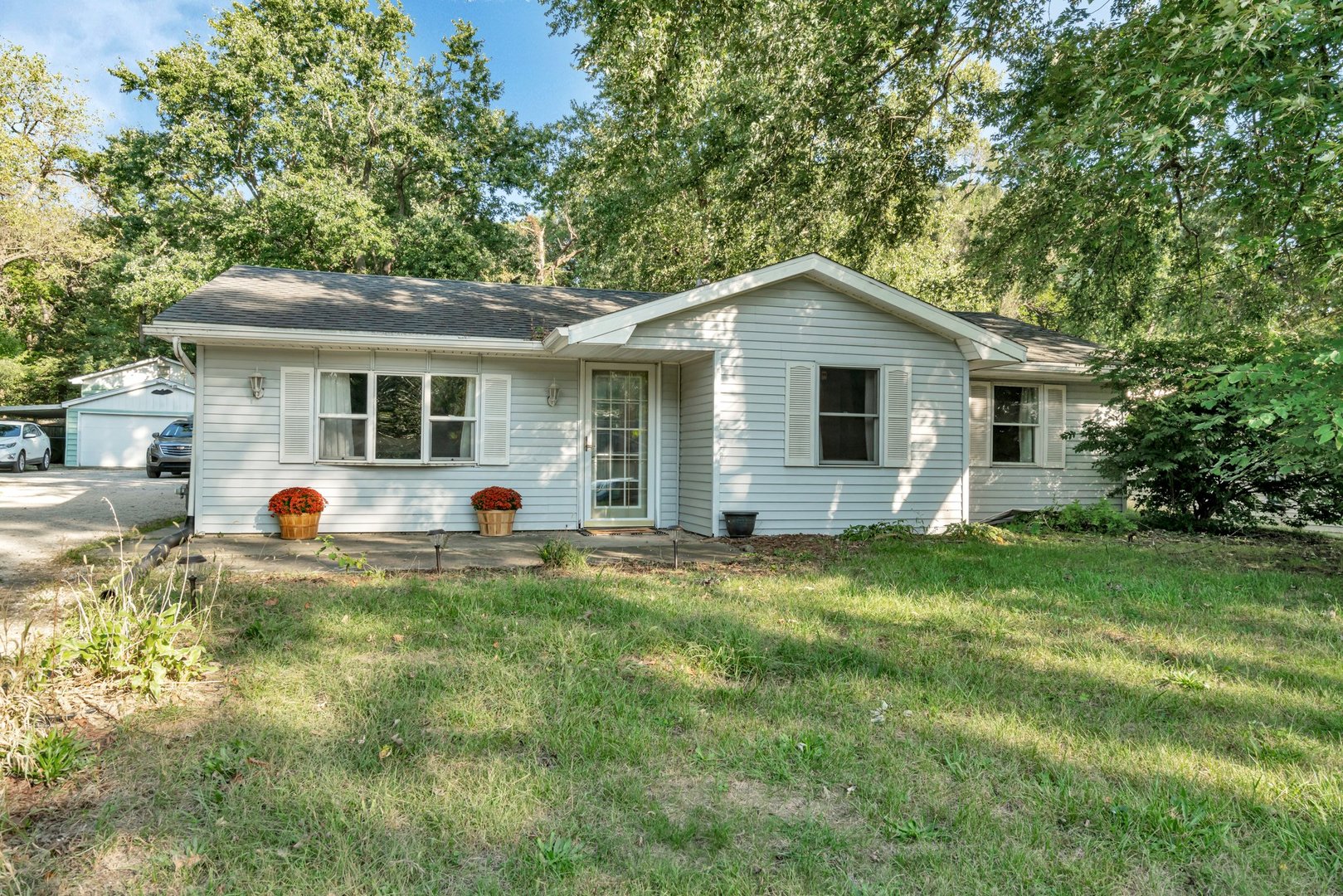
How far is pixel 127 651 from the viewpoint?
3.63 metres

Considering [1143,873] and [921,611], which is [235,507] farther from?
[1143,873]

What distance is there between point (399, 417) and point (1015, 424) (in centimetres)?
941

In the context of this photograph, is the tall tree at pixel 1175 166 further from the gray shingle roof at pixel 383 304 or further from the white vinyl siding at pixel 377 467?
the white vinyl siding at pixel 377 467

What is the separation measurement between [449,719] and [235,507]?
24.0ft

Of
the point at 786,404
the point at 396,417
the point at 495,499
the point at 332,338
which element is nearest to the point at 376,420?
the point at 396,417

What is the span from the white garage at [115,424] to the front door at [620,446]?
21.8 meters

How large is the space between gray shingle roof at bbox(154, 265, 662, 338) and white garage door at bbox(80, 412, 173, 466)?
18.4 meters

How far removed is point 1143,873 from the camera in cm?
235

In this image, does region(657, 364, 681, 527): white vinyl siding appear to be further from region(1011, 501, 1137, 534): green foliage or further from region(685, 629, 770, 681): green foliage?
region(685, 629, 770, 681): green foliage

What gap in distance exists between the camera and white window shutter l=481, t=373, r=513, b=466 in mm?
9977

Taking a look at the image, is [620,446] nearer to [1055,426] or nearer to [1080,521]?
[1080,521]

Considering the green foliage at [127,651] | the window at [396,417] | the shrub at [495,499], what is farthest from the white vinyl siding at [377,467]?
the green foliage at [127,651]

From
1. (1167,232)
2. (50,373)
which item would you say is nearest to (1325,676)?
(1167,232)

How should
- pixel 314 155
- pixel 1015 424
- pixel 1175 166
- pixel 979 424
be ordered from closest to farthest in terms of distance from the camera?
pixel 1175 166
pixel 979 424
pixel 1015 424
pixel 314 155
